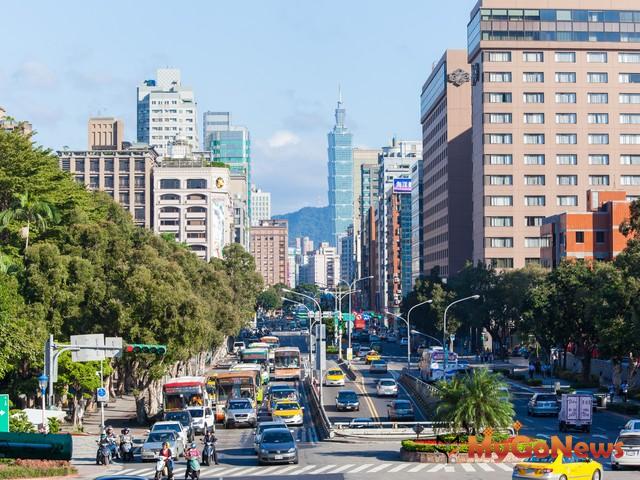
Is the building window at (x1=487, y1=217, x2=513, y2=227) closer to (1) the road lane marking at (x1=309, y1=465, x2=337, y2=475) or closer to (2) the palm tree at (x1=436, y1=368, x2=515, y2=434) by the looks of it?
(2) the palm tree at (x1=436, y1=368, x2=515, y2=434)

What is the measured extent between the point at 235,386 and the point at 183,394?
8292 millimetres

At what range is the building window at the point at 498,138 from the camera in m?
159

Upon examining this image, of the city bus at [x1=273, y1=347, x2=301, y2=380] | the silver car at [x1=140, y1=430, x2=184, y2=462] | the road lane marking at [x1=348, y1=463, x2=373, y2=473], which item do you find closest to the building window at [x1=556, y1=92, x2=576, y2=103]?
the city bus at [x1=273, y1=347, x2=301, y2=380]

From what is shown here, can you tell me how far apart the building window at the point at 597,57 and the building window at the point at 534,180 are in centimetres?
1747

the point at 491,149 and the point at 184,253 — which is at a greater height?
the point at 491,149

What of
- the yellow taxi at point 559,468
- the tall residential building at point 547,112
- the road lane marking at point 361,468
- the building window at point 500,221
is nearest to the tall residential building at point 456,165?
the tall residential building at point 547,112

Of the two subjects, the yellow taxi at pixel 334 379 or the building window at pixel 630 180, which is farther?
the building window at pixel 630 180

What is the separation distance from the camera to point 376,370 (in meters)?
114

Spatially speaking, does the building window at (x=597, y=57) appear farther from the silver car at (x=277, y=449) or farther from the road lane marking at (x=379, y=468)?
the road lane marking at (x=379, y=468)

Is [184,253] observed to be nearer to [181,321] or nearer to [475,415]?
[181,321]

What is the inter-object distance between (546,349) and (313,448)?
177 ft

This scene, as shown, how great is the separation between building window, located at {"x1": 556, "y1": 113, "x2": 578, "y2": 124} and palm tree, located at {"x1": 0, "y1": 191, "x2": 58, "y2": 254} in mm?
98734

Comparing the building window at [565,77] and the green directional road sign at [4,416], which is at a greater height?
the building window at [565,77]

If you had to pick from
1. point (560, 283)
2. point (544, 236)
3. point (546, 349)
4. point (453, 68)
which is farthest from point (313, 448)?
point (453, 68)
